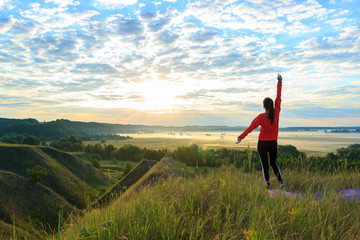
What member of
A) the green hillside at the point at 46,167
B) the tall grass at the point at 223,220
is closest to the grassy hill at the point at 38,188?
the green hillside at the point at 46,167

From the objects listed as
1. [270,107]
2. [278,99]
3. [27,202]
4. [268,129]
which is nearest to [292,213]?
[268,129]

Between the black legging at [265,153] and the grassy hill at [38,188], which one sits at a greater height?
the black legging at [265,153]

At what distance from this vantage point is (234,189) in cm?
671

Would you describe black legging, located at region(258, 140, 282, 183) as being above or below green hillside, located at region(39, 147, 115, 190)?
above

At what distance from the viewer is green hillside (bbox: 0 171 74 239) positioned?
44844 mm

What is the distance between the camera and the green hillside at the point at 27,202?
A: 147ft

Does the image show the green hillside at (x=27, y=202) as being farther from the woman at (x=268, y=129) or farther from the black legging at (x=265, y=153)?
the woman at (x=268, y=129)

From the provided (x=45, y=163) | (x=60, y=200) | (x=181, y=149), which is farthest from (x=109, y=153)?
(x=60, y=200)

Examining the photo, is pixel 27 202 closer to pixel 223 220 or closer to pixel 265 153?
pixel 265 153

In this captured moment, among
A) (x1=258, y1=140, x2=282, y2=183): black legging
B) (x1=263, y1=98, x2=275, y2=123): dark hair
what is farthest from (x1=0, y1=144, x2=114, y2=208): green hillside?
(x1=263, y1=98, x2=275, y2=123): dark hair

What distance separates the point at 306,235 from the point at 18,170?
7560cm

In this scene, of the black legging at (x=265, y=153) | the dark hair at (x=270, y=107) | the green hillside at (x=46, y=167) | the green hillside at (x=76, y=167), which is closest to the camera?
the dark hair at (x=270, y=107)

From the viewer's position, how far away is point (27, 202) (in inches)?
1957

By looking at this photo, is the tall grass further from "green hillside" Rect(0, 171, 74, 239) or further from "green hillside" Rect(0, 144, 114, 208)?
"green hillside" Rect(0, 144, 114, 208)
